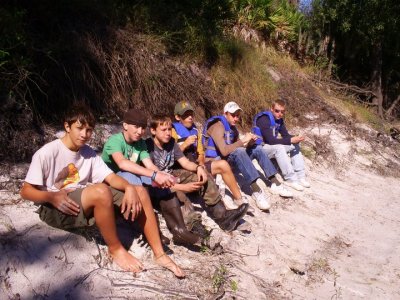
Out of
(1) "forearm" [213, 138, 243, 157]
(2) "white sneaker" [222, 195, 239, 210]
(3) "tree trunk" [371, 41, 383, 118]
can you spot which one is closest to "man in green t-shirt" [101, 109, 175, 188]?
(1) "forearm" [213, 138, 243, 157]

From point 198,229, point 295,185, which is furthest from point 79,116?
point 295,185

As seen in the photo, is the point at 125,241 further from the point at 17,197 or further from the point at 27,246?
the point at 17,197

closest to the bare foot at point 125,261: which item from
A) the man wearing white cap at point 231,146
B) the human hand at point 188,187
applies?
the human hand at point 188,187

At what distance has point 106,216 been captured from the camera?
321 centimetres

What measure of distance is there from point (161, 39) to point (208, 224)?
3.68m

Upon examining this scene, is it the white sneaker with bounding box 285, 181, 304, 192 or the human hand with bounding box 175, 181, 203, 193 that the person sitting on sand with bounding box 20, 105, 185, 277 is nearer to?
the human hand with bounding box 175, 181, 203, 193

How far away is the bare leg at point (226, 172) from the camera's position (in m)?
4.91

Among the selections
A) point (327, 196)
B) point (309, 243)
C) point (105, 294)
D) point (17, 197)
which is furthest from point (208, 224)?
point (327, 196)

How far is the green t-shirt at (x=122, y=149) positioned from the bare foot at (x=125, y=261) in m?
0.97

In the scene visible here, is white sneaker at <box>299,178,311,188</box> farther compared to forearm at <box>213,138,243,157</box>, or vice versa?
white sneaker at <box>299,178,311,188</box>

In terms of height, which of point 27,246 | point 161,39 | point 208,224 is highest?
point 161,39

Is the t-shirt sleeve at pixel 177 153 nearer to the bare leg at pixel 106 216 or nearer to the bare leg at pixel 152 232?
the bare leg at pixel 152 232

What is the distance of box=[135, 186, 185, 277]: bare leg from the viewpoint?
137 inches

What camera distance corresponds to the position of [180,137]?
196 inches
